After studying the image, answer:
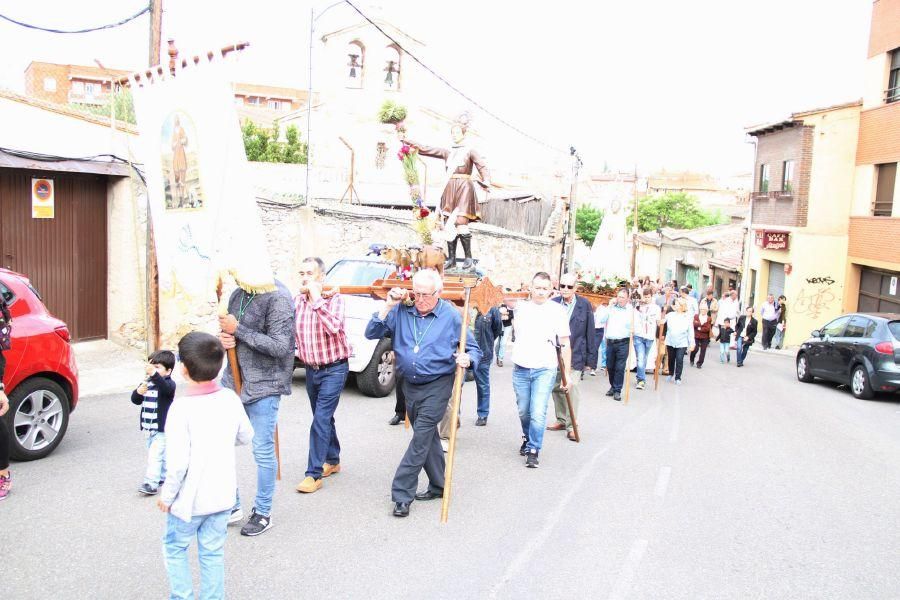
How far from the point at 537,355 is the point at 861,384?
9.61 m

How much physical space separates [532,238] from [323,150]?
13314 millimetres

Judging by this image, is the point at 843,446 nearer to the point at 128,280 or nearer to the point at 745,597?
the point at 745,597

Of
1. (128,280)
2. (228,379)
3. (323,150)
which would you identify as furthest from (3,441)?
(323,150)

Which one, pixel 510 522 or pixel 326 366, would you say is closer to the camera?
pixel 510 522

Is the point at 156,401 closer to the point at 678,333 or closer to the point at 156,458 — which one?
the point at 156,458

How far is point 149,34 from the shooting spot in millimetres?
10398

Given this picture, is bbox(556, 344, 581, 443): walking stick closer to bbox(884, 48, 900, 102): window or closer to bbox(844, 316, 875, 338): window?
bbox(844, 316, 875, 338): window

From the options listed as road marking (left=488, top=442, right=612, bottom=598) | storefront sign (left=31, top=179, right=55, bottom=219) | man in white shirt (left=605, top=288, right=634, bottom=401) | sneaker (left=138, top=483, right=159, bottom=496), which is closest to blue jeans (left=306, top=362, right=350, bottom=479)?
sneaker (left=138, top=483, right=159, bottom=496)

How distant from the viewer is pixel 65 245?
1216 cm

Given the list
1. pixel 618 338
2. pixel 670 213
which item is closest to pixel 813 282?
pixel 618 338

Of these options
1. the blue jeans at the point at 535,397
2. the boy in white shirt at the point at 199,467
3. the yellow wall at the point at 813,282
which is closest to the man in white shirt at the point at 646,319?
the blue jeans at the point at 535,397

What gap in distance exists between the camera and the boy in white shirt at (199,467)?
12.5 feet

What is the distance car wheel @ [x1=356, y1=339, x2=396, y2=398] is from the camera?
10.6 metres

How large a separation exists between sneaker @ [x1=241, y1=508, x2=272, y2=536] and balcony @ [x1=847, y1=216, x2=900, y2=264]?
21.2 metres
